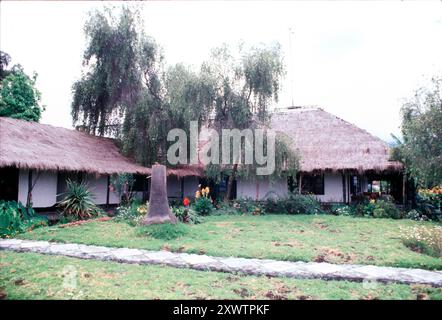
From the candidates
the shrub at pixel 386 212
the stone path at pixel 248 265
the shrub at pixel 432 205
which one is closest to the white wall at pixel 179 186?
the shrub at pixel 386 212

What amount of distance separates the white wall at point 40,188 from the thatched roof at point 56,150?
936mm

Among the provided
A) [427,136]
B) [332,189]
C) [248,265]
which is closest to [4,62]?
[332,189]

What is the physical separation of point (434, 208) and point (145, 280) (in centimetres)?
1400

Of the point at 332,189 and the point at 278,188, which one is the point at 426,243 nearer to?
the point at 332,189

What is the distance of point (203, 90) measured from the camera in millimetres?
14125

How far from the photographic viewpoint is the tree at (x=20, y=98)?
18.8 meters

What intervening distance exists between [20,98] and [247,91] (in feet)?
46.6

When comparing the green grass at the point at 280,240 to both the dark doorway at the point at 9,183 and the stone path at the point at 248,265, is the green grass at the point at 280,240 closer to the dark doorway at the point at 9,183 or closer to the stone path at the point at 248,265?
the stone path at the point at 248,265

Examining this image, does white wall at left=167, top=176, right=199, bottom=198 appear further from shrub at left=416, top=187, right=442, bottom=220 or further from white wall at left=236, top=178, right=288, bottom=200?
shrub at left=416, top=187, right=442, bottom=220

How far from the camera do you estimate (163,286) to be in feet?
15.1

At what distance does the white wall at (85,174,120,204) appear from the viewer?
553 inches

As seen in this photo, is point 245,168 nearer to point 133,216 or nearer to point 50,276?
point 133,216
